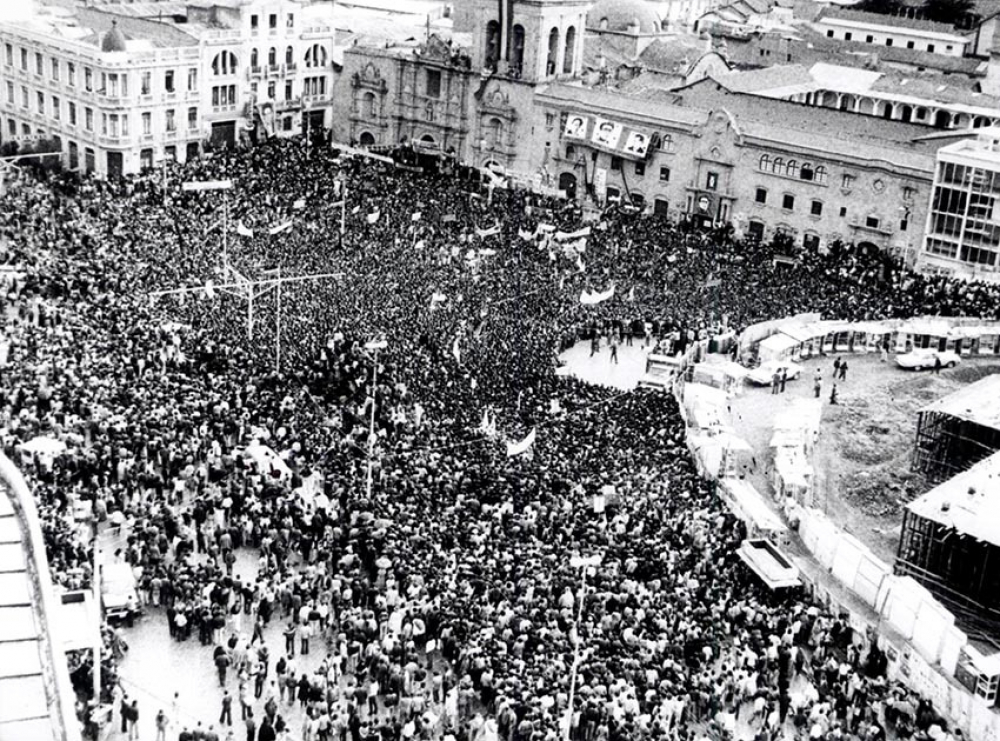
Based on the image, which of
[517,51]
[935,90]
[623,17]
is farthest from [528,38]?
[935,90]

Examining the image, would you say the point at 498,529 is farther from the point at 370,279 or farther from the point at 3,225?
the point at 3,225

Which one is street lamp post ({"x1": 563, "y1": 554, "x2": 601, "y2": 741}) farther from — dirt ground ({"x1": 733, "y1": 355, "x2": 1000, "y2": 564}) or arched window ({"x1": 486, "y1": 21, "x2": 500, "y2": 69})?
arched window ({"x1": 486, "y1": 21, "x2": 500, "y2": 69})

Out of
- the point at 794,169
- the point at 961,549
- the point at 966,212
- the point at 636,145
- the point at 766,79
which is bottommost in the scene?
the point at 961,549

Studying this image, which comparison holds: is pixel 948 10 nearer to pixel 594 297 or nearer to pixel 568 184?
pixel 568 184

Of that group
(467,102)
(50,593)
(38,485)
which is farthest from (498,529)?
(467,102)

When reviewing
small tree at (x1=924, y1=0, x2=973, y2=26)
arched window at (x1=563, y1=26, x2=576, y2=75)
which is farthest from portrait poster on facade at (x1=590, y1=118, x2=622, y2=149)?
small tree at (x1=924, y1=0, x2=973, y2=26)
